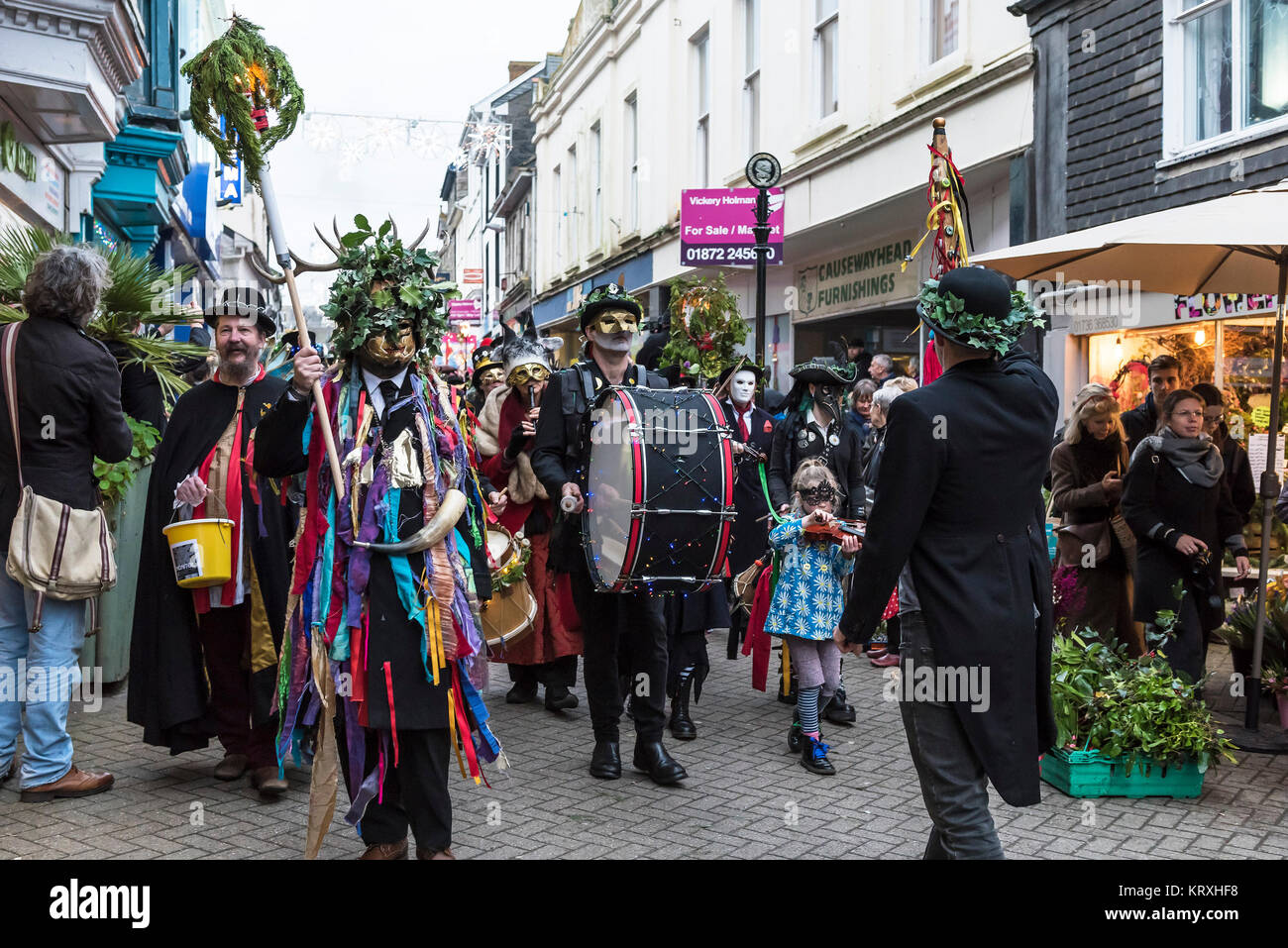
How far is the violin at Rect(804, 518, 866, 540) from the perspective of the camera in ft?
18.5

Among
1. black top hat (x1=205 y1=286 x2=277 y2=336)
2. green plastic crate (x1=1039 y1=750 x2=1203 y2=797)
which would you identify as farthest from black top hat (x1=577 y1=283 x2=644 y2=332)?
green plastic crate (x1=1039 y1=750 x2=1203 y2=797)

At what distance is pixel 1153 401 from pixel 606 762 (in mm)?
4230

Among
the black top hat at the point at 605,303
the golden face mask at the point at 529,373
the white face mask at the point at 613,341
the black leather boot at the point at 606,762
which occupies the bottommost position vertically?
the black leather boot at the point at 606,762

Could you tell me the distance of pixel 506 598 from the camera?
7.04 metres

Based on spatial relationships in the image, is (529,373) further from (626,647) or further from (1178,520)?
(1178,520)

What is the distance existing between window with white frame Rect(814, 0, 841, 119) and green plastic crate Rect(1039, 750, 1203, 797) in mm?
12027

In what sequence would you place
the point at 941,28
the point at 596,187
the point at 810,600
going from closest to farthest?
the point at 810,600, the point at 941,28, the point at 596,187

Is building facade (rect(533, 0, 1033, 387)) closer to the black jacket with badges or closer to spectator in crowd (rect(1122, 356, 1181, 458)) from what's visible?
spectator in crowd (rect(1122, 356, 1181, 458))

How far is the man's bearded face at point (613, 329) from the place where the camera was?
573cm

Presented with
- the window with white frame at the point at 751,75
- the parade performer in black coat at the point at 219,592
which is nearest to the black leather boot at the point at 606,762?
the parade performer in black coat at the point at 219,592

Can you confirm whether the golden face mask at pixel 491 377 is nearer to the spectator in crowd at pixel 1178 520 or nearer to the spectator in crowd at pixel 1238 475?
the spectator in crowd at pixel 1178 520

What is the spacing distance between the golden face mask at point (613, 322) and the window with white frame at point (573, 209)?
2458 centimetres

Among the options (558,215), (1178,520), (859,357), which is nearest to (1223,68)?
(1178,520)
